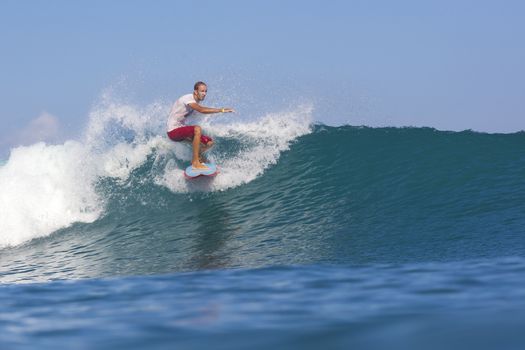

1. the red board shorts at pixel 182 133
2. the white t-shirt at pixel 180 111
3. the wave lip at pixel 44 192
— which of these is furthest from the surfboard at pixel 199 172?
the wave lip at pixel 44 192

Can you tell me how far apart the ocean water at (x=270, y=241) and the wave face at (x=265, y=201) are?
0.15ft

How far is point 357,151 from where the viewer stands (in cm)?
1376

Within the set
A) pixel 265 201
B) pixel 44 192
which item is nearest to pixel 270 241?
pixel 265 201

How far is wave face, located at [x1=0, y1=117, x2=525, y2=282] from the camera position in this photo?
8719 millimetres

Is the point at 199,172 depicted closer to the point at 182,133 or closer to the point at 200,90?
the point at 182,133

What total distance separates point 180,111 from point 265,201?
2.33 metres

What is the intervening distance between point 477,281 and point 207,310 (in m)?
2.25

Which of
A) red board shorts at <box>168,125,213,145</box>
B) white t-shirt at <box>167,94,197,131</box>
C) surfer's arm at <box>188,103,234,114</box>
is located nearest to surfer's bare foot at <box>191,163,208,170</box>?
red board shorts at <box>168,125,213,145</box>

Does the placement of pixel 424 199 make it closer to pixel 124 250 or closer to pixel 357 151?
pixel 357 151

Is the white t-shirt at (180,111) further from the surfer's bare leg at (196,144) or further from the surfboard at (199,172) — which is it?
the surfboard at (199,172)

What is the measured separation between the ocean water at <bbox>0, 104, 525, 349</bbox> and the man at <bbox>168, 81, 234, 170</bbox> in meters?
0.88

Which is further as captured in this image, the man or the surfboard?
the surfboard

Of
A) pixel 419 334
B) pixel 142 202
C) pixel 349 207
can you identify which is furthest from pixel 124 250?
pixel 419 334

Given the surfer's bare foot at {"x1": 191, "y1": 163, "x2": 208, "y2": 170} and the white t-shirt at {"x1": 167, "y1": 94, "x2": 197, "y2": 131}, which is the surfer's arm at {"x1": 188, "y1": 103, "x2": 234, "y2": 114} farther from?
the surfer's bare foot at {"x1": 191, "y1": 163, "x2": 208, "y2": 170}
